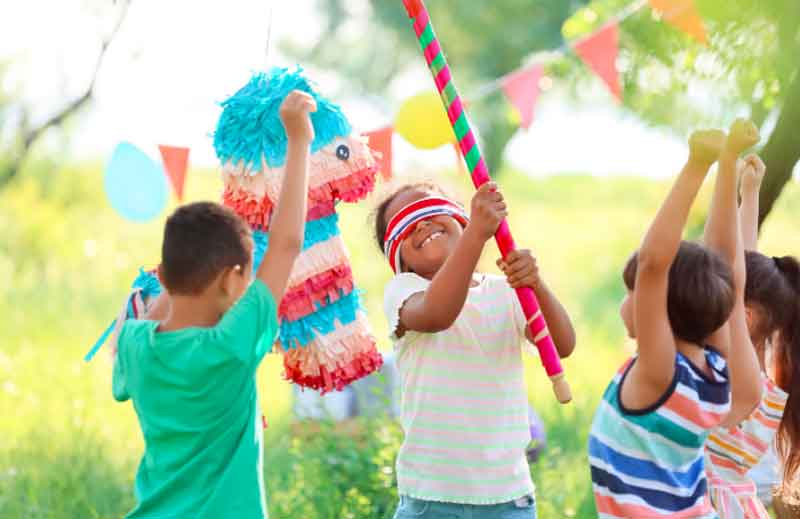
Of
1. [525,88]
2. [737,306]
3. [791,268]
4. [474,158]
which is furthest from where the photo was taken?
[525,88]

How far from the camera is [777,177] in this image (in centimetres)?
323

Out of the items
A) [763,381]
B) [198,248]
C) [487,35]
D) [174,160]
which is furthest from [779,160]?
[487,35]

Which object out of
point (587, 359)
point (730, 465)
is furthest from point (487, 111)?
point (730, 465)

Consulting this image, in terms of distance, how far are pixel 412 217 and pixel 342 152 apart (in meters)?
0.20

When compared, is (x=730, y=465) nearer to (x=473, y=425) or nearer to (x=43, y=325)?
(x=473, y=425)

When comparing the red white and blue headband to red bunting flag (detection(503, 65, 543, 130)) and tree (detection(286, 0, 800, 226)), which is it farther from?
red bunting flag (detection(503, 65, 543, 130))

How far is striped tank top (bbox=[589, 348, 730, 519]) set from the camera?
1.97 metres

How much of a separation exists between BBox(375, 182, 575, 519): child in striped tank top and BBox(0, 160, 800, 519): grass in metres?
0.37

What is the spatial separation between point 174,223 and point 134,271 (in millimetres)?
5819

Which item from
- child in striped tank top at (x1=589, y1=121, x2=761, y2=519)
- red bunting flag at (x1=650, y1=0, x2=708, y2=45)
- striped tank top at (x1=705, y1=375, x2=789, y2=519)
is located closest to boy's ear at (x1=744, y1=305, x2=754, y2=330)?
striped tank top at (x1=705, y1=375, x2=789, y2=519)

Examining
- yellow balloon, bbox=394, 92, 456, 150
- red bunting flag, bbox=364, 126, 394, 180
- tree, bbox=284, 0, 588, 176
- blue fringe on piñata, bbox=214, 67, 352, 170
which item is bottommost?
blue fringe on piñata, bbox=214, 67, 352, 170

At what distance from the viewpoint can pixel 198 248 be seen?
194cm

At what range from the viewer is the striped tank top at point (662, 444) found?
1967mm

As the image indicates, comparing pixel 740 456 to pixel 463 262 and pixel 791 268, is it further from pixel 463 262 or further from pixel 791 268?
pixel 463 262
